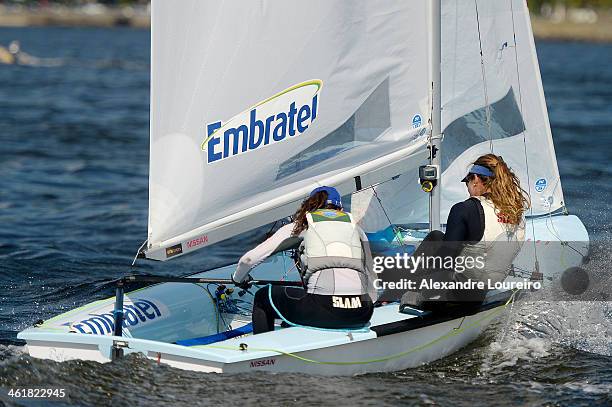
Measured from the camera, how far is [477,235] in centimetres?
548

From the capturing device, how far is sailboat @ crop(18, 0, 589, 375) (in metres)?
5.14

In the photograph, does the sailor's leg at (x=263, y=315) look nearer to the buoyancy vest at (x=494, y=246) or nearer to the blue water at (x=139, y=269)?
the blue water at (x=139, y=269)

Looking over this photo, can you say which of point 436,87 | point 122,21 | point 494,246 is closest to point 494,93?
point 436,87

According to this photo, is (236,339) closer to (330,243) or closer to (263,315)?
(263,315)

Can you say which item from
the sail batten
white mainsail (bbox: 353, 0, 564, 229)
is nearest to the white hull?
the sail batten

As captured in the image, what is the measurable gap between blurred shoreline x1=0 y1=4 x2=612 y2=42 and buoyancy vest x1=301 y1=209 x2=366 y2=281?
61.5 m

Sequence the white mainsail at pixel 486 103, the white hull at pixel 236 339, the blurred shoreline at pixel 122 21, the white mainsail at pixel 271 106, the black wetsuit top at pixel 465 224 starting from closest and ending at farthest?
the white hull at pixel 236 339 → the white mainsail at pixel 271 106 → the black wetsuit top at pixel 465 224 → the white mainsail at pixel 486 103 → the blurred shoreline at pixel 122 21

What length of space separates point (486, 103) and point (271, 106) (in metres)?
1.90

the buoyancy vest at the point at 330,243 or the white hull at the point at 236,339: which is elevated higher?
the buoyancy vest at the point at 330,243

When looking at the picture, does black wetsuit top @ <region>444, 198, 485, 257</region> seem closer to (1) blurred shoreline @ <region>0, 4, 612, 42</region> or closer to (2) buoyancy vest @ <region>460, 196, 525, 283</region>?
(2) buoyancy vest @ <region>460, 196, 525, 283</region>

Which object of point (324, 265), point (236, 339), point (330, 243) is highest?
point (330, 243)

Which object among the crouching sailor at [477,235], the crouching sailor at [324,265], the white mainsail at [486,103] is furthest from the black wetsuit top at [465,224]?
the white mainsail at [486,103]

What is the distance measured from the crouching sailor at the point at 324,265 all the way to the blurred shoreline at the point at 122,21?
6143 centimetres

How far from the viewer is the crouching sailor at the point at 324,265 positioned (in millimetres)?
5141
